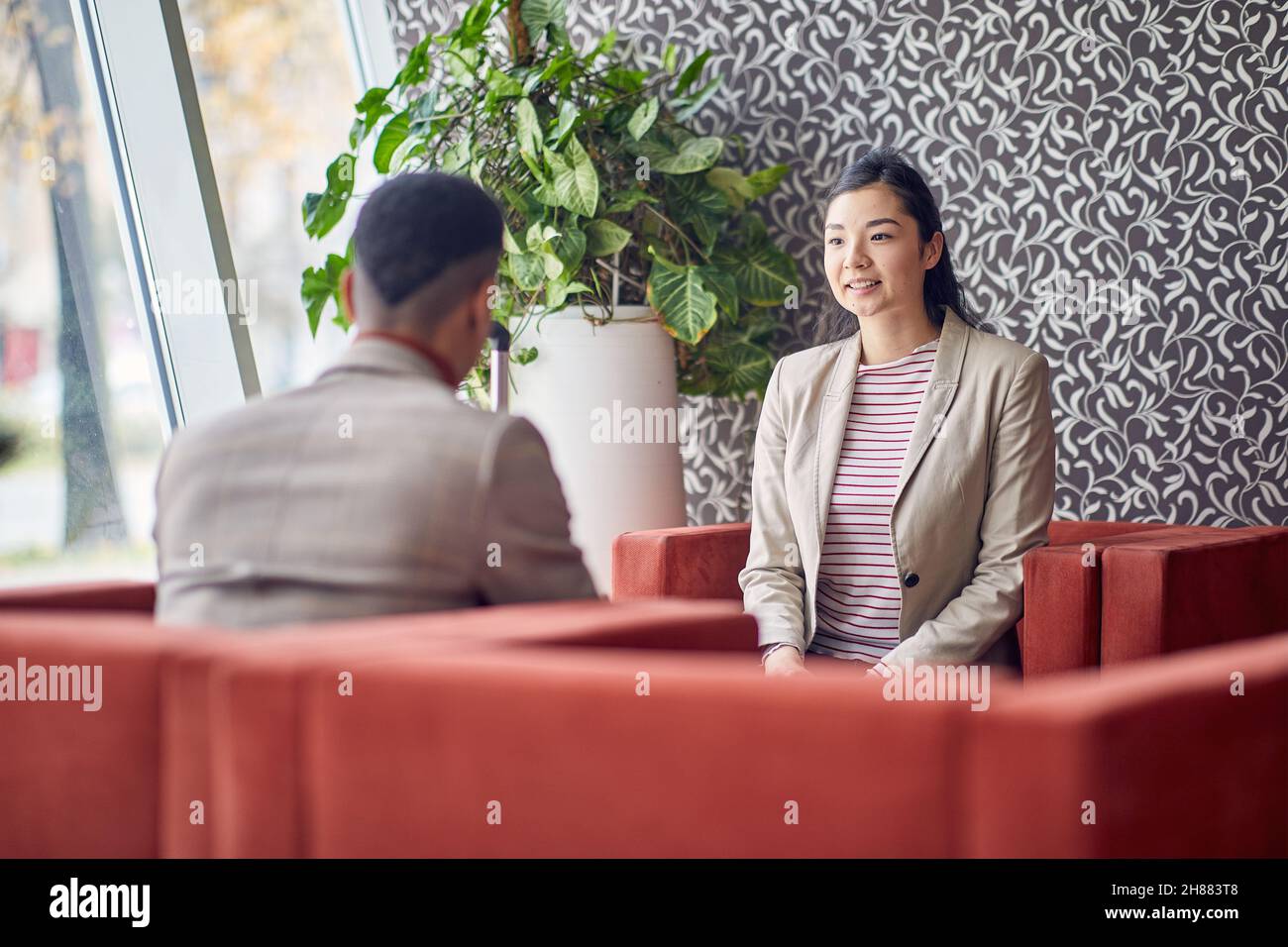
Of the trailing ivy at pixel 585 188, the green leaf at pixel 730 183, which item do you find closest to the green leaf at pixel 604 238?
the trailing ivy at pixel 585 188

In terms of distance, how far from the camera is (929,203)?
2.72 m

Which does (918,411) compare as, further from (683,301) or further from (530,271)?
(530,271)

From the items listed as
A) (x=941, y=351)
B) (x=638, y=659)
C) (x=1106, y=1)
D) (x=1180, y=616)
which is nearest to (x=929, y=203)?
(x=941, y=351)

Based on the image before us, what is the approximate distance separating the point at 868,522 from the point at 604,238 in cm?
144

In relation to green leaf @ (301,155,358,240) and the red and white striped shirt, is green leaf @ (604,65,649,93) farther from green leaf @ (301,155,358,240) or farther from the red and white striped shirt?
the red and white striped shirt

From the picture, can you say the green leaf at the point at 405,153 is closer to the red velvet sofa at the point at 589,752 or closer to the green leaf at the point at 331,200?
the green leaf at the point at 331,200

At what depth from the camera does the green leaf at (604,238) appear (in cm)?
364

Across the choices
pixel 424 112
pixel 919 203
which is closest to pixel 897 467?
pixel 919 203

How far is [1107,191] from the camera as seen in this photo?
355 cm

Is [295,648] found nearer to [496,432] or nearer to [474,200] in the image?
[496,432]

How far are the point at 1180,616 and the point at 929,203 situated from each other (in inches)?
38.0

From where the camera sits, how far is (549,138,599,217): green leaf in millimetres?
3555

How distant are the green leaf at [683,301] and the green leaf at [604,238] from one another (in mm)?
116

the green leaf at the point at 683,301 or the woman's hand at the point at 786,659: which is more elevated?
the green leaf at the point at 683,301
